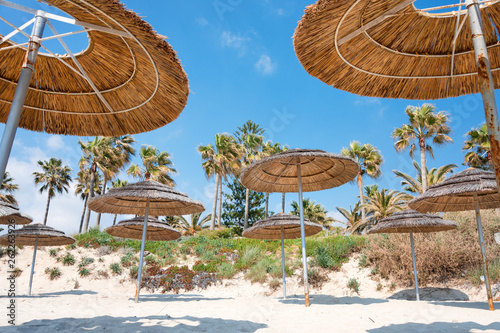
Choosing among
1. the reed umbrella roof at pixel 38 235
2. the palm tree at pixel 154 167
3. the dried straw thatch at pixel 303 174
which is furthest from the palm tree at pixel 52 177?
the dried straw thatch at pixel 303 174

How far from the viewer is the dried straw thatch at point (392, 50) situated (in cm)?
307

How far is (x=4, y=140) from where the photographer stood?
2.31 metres

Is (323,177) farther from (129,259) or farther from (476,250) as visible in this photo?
(129,259)

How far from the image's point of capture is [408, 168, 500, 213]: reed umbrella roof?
229 inches

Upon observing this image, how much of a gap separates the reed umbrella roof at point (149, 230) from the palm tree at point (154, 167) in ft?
52.2

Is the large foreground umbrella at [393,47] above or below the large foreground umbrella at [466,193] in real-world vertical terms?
above

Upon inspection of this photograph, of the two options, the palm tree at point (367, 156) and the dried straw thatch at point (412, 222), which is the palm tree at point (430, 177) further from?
the dried straw thatch at point (412, 222)

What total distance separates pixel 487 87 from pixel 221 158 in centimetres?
2485

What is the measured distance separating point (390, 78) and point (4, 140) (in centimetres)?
401

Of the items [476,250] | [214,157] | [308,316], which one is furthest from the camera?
[214,157]

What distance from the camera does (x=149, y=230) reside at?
1070 cm

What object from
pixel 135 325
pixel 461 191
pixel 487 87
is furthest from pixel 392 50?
pixel 135 325

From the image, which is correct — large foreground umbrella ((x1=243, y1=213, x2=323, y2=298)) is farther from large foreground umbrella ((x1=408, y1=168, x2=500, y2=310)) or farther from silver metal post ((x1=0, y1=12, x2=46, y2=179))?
silver metal post ((x1=0, y1=12, x2=46, y2=179))

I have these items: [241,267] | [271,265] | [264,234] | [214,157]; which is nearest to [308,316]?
[264,234]
